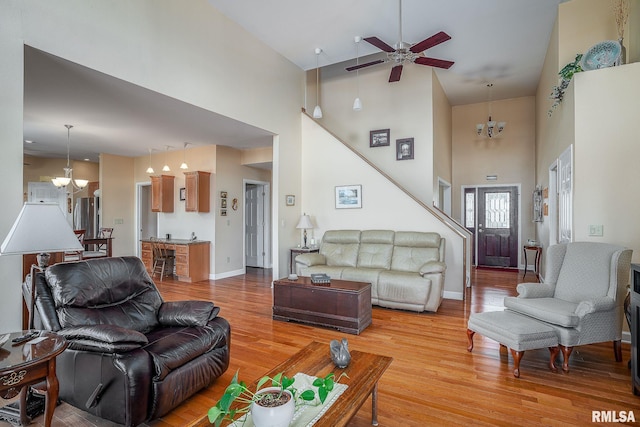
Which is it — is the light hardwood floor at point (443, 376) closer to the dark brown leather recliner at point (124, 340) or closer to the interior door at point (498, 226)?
the dark brown leather recliner at point (124, 340)

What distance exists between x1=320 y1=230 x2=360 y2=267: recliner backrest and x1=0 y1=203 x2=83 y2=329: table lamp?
146 inches

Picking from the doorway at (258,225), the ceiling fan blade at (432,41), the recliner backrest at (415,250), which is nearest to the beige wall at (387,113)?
the recliner backrest at (415,250)

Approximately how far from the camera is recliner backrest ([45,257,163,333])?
2133 mm

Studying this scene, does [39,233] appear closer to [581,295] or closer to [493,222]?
[581,295]

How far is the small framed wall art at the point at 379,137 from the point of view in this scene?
6.46 metres

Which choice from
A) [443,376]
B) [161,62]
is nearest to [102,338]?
[443,376]

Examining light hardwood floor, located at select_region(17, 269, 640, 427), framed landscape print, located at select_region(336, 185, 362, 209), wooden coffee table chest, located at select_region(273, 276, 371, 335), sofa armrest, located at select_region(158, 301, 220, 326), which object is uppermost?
framed landscape print, located at select_region(336, 185, 362, 209)

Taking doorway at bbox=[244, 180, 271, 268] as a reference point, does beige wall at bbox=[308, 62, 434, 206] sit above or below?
above

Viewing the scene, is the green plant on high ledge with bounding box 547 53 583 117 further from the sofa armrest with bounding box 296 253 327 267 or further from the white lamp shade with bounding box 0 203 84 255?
the white lamp shade with bounding box 0 203 84 255

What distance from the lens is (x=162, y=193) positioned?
7.06 meters

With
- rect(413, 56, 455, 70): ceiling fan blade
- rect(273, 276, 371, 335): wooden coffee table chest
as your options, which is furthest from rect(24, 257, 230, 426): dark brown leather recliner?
rect(413, 56, 455, 70): ceiling fan blade

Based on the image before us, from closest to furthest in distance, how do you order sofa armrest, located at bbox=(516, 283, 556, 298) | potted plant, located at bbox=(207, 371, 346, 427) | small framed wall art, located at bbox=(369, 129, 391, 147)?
potted plant, located at bbox=(207, 371, 346, 427) → sofa armrest, located at bbox=(516, 283, 556, 298) → small framed wall art, located at bbox=(369, 129, 391, 147)

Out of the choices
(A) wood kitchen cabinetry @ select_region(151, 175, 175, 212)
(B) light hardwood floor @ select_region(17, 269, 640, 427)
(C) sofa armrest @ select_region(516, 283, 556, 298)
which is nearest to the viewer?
(B) light hardwood floor @ select_region(17, 269, 640, 427)

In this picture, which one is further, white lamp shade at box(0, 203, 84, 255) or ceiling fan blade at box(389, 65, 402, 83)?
ceiling fan blade at box(389, 65, 402, 83)
